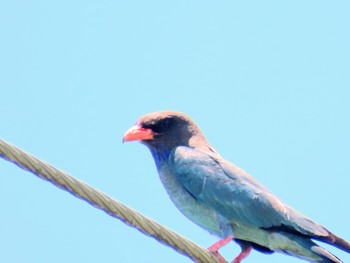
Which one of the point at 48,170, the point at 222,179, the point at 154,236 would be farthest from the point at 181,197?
the point at 48,170

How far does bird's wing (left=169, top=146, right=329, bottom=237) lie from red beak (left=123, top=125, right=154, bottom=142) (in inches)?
15.9

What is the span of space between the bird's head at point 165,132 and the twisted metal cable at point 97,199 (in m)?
2.90

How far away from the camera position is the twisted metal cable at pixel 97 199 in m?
4.98

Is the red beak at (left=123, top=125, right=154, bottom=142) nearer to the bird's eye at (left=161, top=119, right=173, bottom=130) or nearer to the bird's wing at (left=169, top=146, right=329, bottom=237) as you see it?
the bird's eye at (left=161, top=119, right=173, bottom=130)

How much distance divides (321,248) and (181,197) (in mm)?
1440

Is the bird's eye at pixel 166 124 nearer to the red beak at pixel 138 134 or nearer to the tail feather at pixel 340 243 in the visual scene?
the red beak at pixel 138 134

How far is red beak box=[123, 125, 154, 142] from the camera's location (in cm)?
873

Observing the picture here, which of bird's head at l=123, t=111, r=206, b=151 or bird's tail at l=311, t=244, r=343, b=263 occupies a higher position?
bird's head at l=123, t=111, r=206, b=151

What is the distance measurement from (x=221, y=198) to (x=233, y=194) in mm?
107

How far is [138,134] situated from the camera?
8.78m

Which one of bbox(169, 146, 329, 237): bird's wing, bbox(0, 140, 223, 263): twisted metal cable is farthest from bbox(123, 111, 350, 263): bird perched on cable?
bbox(0, 140, 223, 263): twisted metal cable

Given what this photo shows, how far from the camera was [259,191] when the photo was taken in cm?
786

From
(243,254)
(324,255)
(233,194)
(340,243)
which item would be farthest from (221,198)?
(340,243)

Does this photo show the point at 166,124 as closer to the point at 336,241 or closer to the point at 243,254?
the point at 243,254
